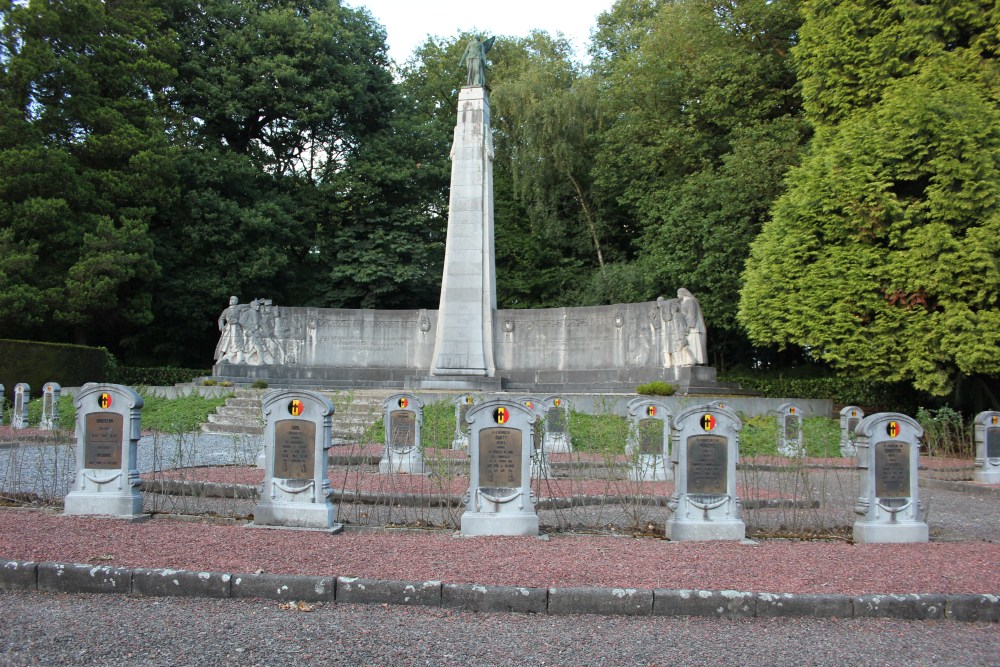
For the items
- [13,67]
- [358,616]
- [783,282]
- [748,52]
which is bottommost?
[358,616]

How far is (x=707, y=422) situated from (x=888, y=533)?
6.92ft

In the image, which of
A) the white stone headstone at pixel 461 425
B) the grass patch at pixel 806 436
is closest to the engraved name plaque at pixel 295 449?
the white stone headstone at pixel 461 425

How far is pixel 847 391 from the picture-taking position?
2495 cm

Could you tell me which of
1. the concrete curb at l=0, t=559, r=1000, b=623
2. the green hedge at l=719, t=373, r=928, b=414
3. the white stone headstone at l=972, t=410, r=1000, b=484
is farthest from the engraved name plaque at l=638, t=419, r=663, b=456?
the green hedge at l=719, t=373, r=928, b=414

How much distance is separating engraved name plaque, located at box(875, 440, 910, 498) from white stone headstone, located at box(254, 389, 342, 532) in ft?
18.2

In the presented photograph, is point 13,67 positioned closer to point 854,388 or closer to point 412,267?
point 412,267

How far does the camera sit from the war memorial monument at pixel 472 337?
23.4m

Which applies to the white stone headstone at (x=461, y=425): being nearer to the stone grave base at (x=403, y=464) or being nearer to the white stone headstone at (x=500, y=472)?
the stone grave base at (x=403, y=464)

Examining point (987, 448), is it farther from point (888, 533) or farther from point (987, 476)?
point (888, 533)

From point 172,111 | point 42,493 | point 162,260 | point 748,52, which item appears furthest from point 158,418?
point 748,52

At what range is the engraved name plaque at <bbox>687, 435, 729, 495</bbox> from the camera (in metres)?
7.72

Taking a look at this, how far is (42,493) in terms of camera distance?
927cm

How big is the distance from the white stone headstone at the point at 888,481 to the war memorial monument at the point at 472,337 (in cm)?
1392

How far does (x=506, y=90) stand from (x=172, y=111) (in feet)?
47.9
